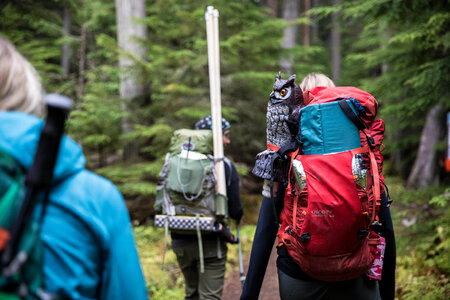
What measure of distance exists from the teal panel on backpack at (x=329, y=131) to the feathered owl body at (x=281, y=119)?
0.15m

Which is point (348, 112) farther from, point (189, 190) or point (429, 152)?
point (429, 152)

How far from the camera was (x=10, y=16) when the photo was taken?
6465 millimetres

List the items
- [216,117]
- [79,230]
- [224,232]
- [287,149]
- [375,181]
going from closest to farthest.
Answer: [79,230] → [375,181] → [287,149] → [224,232] → [216,117]

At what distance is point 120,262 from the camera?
1281mm

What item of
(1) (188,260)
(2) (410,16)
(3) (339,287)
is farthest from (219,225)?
(2) (410,16)

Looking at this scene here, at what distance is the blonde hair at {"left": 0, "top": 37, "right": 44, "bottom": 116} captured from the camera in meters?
1.25

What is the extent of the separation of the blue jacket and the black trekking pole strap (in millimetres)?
44

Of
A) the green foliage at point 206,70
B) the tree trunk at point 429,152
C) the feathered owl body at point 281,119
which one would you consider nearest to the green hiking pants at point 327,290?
the feathered owl body at point 281,119

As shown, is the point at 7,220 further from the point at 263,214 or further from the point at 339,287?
the point at 339,287

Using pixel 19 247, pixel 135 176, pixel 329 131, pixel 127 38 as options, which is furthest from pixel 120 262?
pixel 127 38

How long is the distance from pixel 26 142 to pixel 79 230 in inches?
12.9

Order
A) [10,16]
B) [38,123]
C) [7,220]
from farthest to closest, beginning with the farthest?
[10,16], [38,123], [7,220]

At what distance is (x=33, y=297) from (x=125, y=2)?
947 centimetres

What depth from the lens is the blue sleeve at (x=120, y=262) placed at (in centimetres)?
127
